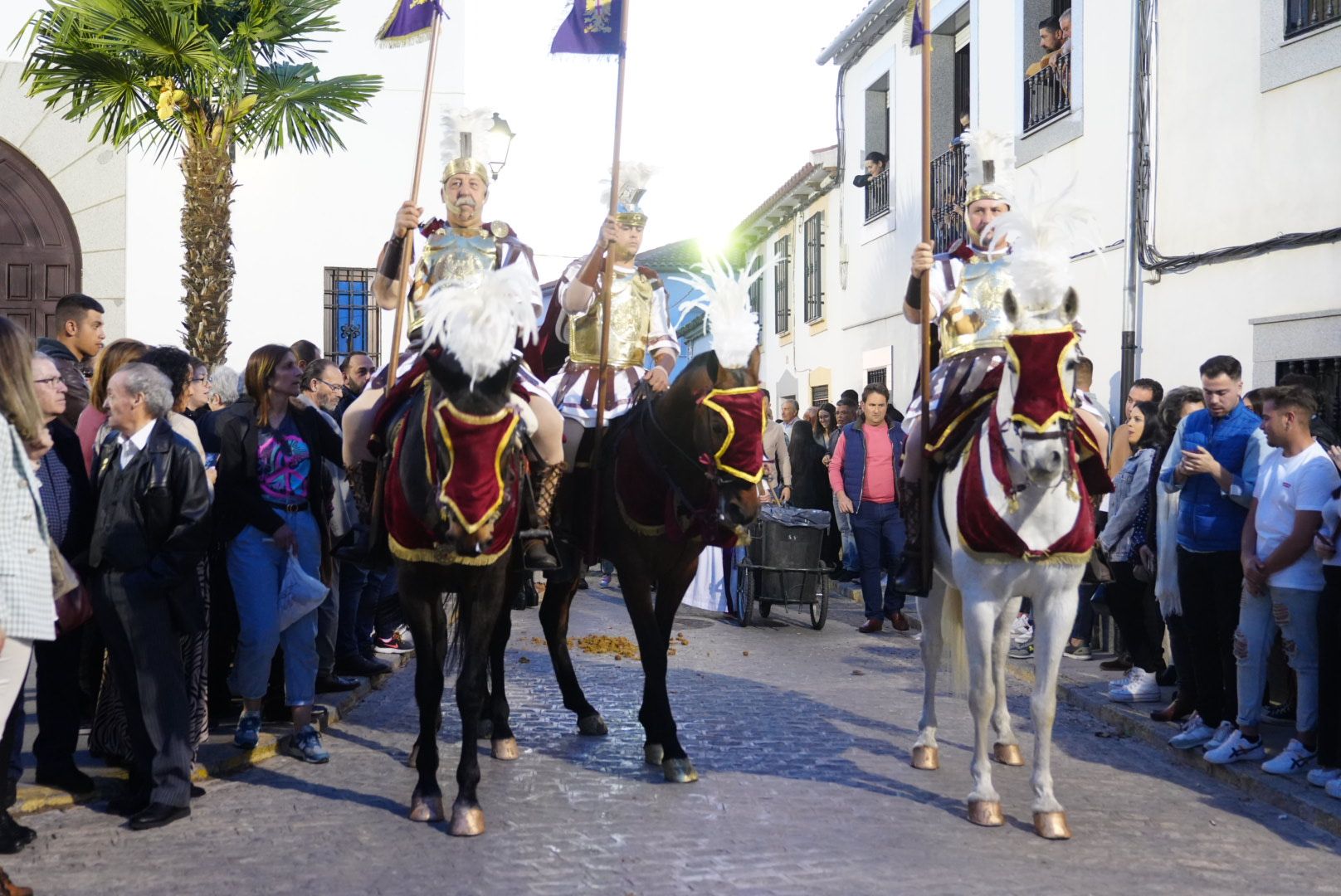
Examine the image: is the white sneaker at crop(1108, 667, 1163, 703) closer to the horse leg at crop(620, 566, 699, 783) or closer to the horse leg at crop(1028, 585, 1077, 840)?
the horse leg at crop(1028, 585, 1077, 840)

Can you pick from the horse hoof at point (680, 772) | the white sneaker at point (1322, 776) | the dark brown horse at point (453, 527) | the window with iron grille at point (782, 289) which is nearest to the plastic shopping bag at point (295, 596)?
the dark brown horse at point (453, 527)

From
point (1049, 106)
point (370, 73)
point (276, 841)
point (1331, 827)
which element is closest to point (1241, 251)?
point (1049, 106)

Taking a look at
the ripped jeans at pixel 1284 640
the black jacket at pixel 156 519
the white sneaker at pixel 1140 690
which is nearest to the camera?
the black jacket at pixel 156 519

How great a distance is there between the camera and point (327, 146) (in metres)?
17.7

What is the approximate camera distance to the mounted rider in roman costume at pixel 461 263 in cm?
703

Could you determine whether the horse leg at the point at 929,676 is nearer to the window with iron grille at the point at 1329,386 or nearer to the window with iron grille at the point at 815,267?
the window with iron grille at the point at 1329,386

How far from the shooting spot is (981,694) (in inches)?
262

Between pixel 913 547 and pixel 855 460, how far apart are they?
261 inches

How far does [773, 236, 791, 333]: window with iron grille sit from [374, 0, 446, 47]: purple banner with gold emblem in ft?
62.6

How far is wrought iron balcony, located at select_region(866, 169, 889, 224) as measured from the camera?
69.8 ft

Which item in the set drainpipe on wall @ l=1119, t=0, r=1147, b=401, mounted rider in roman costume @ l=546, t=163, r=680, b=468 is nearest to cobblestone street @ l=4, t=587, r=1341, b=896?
mounted rider in roman costume @ l=546, t=163, r=680, b=468

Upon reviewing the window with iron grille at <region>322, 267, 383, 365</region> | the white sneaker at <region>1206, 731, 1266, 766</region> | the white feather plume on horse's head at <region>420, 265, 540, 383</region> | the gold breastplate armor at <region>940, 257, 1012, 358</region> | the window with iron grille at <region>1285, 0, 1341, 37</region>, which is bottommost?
the white sneaker at <region>1206, 731, 1266, 766</region>

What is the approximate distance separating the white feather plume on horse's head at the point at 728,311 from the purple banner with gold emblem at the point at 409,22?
247 centimetres

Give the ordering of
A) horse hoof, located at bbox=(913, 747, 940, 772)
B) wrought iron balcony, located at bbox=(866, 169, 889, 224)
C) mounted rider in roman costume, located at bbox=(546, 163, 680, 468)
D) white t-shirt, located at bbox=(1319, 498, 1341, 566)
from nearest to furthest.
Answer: white t-shirt, located at bbox=(1319, 498, 1341, 566) < horse hoof, located at bbox=(913, 747, 940, 772) < mounted rider in roman costume, located at bbox=(546, 163, 680, 468) < wrought iron balcony, located at bbox=(866, 169, 889, 224)
